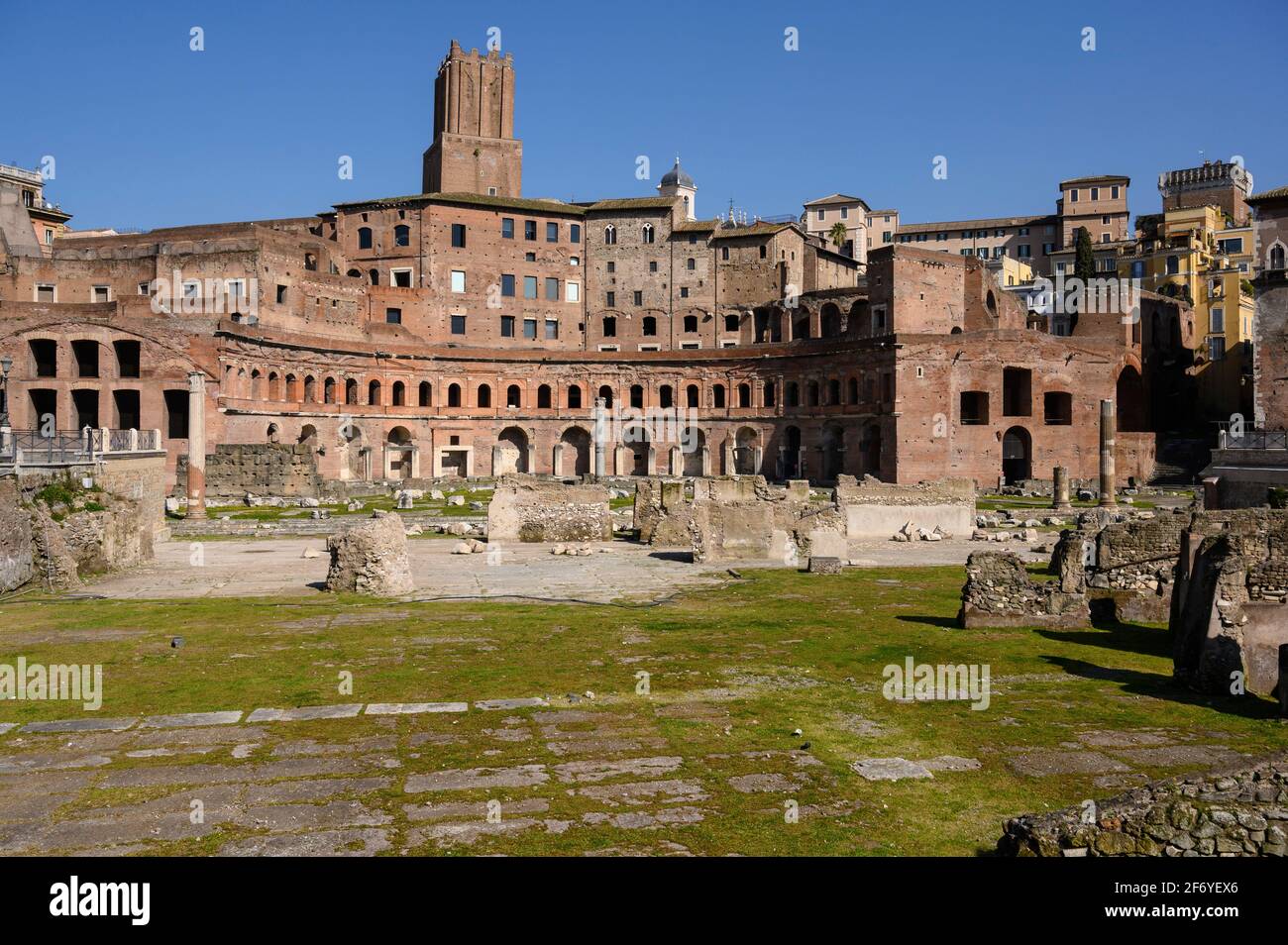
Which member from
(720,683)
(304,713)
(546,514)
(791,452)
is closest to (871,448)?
(791,452)

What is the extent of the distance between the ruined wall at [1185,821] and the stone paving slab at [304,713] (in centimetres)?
714

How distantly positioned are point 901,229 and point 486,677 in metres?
90.1

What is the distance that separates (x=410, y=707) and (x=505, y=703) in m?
1.03

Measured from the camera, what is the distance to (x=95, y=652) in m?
13.8

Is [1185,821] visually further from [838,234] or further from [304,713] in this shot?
[838,234]

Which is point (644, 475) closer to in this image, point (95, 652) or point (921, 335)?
point (921, 335)

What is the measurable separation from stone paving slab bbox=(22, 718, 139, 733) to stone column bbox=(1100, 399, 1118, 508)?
125ft

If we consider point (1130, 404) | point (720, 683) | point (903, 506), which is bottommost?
point (720, 683)

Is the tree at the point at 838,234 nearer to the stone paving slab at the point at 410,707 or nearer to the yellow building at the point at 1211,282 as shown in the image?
the yellow building at the point at 1211,282

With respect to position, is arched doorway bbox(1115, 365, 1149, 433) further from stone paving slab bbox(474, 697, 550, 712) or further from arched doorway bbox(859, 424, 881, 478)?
stone paving slab bbox(474, 697, 550, 712)

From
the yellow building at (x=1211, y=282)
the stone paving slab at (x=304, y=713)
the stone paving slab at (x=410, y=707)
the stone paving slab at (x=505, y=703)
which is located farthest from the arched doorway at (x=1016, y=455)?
the stone paving slab at (x=304, y=713)

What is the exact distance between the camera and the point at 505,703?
11.1 metres

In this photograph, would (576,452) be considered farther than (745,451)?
Yes
